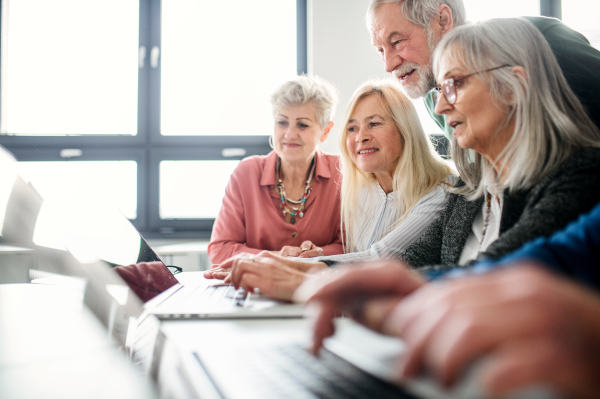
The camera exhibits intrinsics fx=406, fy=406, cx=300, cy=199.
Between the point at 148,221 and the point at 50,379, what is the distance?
9.47 feet

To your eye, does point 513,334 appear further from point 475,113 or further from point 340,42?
point 340,42

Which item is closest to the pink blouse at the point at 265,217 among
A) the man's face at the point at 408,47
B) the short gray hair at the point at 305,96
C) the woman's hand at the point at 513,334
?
the short gray hair at the point at 305,96

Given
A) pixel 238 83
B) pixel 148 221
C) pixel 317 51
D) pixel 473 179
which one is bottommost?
pixel 148 221

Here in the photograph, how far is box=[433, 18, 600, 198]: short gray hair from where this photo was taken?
85cm

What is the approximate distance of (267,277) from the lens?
0.84 metres

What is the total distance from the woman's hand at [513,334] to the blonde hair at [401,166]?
130 cm

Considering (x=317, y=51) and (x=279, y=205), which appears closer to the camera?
(x=279, y=205)

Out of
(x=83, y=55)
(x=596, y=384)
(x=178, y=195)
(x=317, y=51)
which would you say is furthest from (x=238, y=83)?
(x=596, y=384)

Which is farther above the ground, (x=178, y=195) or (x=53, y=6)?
(x=53, y=6)

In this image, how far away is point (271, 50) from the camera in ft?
10.7

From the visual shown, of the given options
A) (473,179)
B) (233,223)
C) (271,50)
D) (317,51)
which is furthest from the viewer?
(271,50)

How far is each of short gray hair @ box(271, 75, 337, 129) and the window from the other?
1.13 meters

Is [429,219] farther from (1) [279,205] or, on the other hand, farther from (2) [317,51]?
(2) [317,51]

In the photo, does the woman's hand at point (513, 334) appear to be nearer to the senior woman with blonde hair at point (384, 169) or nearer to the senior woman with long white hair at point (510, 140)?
the senior woman with long white hair at point (510, 140)
